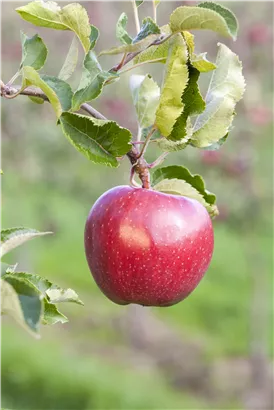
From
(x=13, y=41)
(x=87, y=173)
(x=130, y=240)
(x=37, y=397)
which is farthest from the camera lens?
(x=87, y=173)

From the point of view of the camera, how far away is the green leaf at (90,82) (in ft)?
2.44

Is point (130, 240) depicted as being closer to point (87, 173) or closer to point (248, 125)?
point (248, 125)

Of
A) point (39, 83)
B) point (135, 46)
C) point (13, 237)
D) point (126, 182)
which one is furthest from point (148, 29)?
point (126, 182)

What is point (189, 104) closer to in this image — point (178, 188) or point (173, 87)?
point (173, 87)

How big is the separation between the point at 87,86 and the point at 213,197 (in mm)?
323

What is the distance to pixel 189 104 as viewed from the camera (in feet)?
2.67

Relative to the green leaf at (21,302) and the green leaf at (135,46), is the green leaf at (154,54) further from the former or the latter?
the green leaf at (21,302)

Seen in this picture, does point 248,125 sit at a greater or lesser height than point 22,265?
greater

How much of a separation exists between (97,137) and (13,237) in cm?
16

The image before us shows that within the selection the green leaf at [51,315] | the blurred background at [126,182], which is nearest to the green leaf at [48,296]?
the green leaf at [51,315]

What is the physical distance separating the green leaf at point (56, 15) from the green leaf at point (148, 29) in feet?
0.23

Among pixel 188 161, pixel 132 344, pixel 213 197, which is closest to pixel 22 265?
pixel 132 344

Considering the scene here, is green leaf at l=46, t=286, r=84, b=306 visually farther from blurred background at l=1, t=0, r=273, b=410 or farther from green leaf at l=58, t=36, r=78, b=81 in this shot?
blurred background at l=1, t=0, r=273, b=410

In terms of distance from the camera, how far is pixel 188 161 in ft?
14.1
